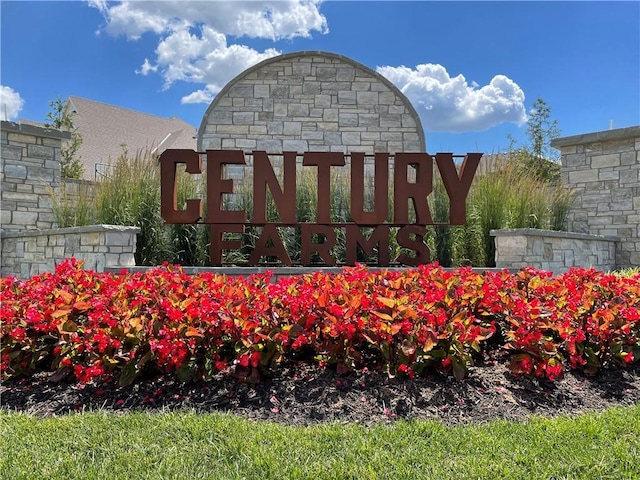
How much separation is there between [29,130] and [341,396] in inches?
306

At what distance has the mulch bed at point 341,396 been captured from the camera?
9.00 feet

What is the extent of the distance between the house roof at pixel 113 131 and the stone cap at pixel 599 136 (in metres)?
17.8

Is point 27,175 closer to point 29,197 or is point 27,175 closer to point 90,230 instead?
point 29,197

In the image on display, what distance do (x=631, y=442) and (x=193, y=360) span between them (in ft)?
7.54

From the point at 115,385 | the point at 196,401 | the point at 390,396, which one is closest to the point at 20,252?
the point at 115,385

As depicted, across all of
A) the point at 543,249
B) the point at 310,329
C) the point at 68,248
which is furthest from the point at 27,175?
the point at 543,249

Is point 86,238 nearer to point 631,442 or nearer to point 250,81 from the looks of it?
point 631,442

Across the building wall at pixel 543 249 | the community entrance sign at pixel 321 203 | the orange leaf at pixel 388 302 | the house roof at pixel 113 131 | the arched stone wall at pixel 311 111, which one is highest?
the house roof at pixel 113 131

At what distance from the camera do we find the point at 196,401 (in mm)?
2875

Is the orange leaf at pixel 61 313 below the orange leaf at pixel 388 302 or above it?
below

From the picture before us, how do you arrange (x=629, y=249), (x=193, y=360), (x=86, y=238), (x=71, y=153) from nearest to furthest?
(x=193, y=360) < (x=86, y=238) < (x=629, y=249) < (x=71, y=153)

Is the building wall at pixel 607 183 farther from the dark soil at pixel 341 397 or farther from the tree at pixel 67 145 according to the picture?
the tree at pixel 67 145

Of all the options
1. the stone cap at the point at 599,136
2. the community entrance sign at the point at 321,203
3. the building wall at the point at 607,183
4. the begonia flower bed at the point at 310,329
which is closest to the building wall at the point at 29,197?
the community entrance sign at the point at 321,203

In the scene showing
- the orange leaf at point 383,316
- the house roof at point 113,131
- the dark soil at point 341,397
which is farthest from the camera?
the house roof at point 113,131
